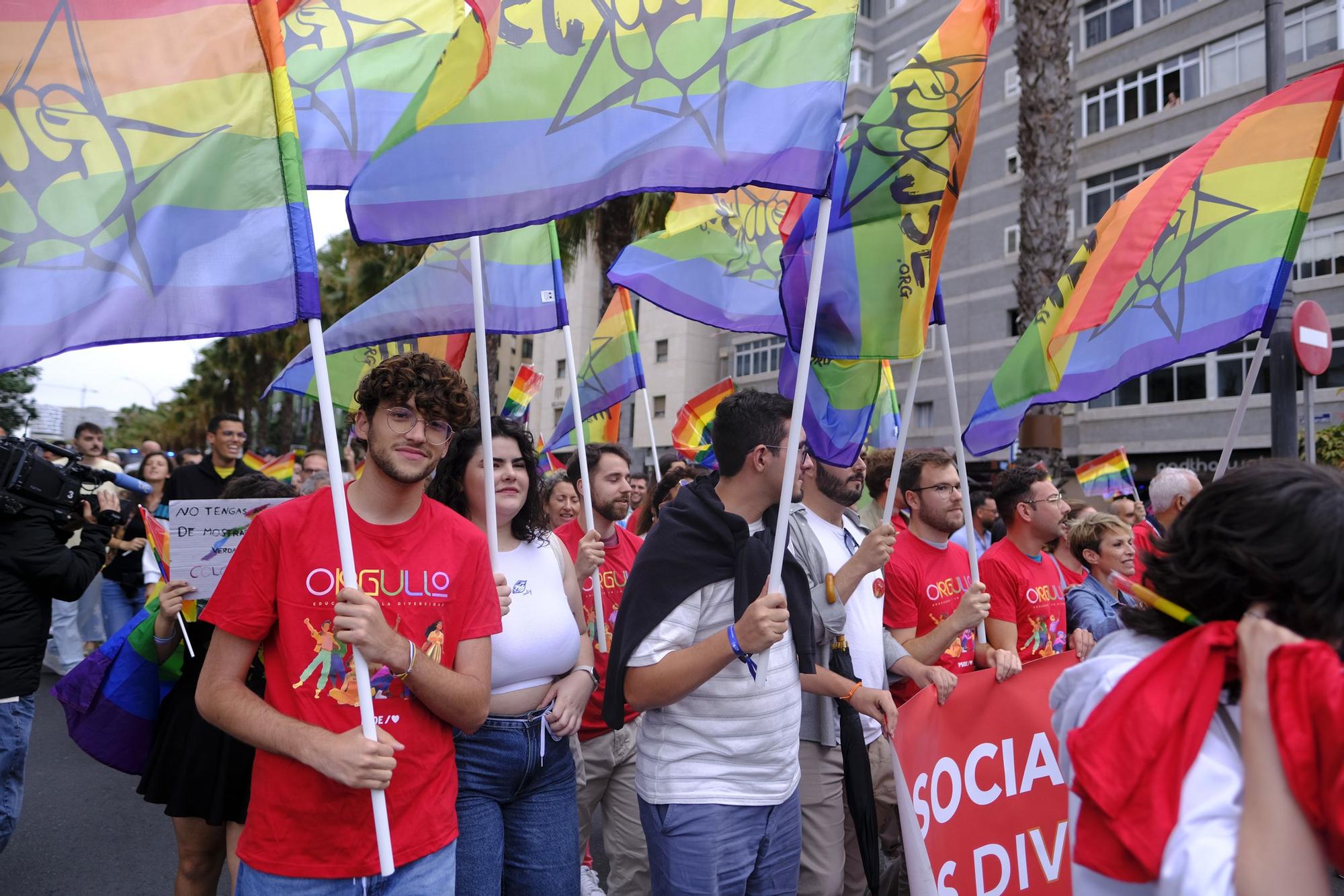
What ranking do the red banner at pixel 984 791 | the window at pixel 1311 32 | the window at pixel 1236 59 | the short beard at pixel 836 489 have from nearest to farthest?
the red banner at pixel 984 791 → the short beard at pixel 836 489 → the window at pixel 1311 32 → the window at pixel 1236 59

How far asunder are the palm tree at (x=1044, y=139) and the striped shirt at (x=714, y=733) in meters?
10.3

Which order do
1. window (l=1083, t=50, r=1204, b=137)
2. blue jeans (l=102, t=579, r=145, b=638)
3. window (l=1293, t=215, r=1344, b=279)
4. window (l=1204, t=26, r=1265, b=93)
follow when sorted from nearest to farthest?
blue jeans (l=102, t=579, r=145, b=638) < window (l=1293, t=215, r=1344, b=279) < window (l=1204, t=26, r=1265, b=93) < window (l=1083, t=50, r=1204, b=137)

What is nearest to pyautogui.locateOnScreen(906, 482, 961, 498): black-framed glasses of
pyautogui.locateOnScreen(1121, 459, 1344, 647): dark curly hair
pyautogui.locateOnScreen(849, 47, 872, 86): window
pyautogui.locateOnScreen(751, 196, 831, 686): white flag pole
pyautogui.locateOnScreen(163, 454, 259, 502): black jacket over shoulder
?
pyautogui.locateOnScreen(751, 196, 831, 686): white flag pole

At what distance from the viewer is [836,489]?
4.05 metres

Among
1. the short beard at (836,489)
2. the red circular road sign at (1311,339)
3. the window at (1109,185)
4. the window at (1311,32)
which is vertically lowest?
the short beard at (836,489)

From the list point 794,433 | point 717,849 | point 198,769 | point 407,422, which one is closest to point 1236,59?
point 794,433

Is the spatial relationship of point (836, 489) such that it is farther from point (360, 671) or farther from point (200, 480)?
point (200, 480)

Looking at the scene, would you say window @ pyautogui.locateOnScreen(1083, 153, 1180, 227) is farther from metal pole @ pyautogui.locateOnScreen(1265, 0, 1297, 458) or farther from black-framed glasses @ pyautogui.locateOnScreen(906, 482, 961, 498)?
black-framed glasses @ pyautogui.locateOnScreen(906, 482, 961, 498)

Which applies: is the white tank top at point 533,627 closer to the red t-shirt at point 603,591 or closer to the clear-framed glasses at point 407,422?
the clear-framed glasses at point 407,422

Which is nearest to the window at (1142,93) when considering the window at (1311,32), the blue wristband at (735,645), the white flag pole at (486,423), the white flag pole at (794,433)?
the window at (1311,32)

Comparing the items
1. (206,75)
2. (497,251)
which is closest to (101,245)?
(206,75)

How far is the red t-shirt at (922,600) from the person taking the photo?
→ 14.3 feet

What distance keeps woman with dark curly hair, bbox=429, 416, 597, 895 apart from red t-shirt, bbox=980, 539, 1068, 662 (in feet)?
7.78

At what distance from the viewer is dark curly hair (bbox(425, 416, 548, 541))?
3561mm
